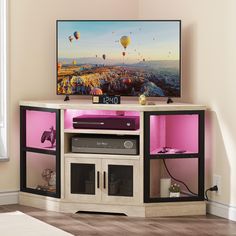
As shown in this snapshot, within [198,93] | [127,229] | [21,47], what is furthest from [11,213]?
[198,93]

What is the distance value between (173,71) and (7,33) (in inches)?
53.5

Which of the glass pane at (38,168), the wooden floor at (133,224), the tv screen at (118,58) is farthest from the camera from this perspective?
the glass pane at (38,168)

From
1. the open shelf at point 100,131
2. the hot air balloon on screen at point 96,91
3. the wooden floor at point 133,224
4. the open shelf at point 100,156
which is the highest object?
the hot air balloon on screen at point 96,91

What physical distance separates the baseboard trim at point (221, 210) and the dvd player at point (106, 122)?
2.72ft

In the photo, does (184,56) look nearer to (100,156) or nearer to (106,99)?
(106,99)

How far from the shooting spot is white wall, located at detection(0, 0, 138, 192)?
5332 mm

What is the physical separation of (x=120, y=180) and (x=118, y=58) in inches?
38.9

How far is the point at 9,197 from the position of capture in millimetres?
5348

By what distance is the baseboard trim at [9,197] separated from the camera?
5.32 meters

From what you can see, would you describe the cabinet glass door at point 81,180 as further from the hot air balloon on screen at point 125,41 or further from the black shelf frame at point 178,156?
the hot air balloon on screen at point 125,41

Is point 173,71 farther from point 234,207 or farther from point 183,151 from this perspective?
point 234,207

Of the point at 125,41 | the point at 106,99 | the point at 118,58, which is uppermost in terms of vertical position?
the point at 125,41

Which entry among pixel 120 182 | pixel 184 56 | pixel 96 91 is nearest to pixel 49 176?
pixel 120 182

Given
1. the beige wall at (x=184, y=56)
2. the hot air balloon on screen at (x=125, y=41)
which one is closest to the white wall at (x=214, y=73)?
the beige wall at (x=184, y=56)
